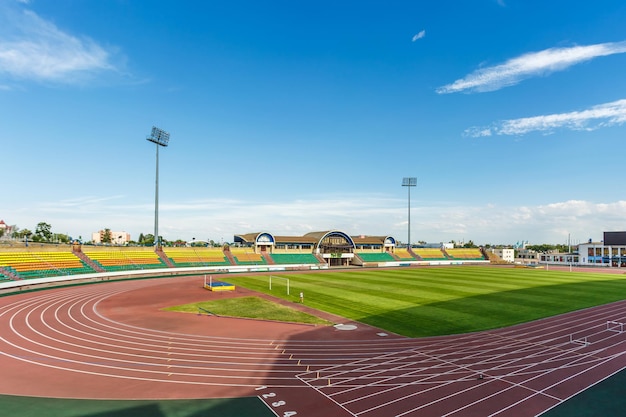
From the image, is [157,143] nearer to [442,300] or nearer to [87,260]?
[87,260]

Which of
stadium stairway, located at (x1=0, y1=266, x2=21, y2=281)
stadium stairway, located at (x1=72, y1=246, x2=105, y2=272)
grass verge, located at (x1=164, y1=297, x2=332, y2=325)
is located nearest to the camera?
grass verge, located at (x1=164, y1=297, x2=332, y2=325)

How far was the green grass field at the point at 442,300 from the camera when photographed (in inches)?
1086

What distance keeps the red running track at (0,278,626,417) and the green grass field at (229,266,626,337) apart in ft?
7.87

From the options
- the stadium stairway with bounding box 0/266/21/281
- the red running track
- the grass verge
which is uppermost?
the stadium stairway with bounding box 0/266/21/281

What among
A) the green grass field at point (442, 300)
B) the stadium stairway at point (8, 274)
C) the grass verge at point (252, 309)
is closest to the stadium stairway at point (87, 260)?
the stadium stairway at point (8, 274)

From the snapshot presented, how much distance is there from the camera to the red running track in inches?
573

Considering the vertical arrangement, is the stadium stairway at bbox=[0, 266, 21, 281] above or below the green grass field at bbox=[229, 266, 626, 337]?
above

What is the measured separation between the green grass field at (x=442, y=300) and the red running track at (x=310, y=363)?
94.4 inches

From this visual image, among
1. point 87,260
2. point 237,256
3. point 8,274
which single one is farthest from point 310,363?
point 237,256

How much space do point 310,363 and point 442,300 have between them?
22613 mm

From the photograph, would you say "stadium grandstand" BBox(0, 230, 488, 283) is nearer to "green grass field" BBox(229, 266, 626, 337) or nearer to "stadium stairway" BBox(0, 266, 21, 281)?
"stadium stairway" BBox(0, 266, 21, 281)

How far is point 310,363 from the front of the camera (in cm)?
1858

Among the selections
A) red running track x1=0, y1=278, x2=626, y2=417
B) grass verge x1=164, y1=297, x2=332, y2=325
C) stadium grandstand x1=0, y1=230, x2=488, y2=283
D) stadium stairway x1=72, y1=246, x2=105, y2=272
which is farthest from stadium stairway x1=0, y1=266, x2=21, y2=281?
grass verge x1=164, y1=297, x2=332, y2=325

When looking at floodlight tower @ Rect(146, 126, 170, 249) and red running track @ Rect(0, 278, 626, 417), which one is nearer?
red running track @ Rect(0, 278, 626, 417)
